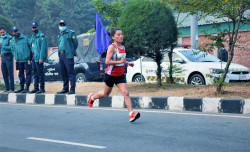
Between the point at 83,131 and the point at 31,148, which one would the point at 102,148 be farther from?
the point at 83,131

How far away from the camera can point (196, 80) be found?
49.6 ft

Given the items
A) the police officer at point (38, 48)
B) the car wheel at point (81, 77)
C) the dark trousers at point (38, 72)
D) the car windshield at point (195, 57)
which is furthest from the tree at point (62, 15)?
the police officer at point (38, 48)

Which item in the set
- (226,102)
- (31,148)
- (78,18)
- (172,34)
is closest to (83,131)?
(31,148)

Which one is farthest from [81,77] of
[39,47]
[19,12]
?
[19,12]

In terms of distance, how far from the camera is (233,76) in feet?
48.7

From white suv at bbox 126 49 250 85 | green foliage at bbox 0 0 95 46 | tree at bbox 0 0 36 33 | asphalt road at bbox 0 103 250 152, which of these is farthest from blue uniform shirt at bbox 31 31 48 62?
tree at bbox 0 0 36 33

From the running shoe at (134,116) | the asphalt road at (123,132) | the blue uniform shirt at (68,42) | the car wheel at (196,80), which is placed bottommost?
the asphalt road at (123,132)

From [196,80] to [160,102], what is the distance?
489 centimetres

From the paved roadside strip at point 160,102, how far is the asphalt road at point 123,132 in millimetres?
826

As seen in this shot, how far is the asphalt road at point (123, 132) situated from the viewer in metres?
5.88

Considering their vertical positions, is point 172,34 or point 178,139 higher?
point 172,34

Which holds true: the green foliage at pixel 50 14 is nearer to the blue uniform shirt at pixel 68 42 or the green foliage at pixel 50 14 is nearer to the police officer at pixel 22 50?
the police officer at pixel 22 50

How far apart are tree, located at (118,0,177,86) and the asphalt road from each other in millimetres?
3116

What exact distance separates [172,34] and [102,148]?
7.07 metres
